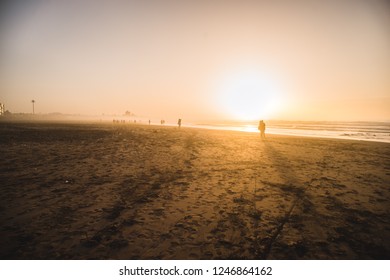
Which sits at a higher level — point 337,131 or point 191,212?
point 337,131

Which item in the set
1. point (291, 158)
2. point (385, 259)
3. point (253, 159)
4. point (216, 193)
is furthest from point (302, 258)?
point (291, 158)

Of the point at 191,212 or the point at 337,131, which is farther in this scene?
the point at 337,131

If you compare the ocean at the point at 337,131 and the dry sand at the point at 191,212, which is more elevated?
the ocean at the point at 337,131

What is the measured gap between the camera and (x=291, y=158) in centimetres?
1323

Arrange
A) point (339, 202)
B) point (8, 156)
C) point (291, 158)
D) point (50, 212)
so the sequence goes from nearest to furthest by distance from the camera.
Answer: point (50, 212) < point (339, 202) < point (8, 156) < point (291, 158)

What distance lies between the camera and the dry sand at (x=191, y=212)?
410 centimetres

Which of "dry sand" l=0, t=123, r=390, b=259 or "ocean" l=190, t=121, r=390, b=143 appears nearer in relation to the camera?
"dry sand" l=0, t=123, r=390, b=259

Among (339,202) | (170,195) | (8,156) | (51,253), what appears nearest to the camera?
(51,253)

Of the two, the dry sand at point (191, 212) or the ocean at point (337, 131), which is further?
the ocean at point (337, 131)

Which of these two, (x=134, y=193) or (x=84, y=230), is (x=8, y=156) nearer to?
(x=134, y=193)

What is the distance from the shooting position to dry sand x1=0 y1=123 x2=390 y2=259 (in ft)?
13.4

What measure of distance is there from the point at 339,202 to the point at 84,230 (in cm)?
720

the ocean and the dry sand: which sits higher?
the ocean

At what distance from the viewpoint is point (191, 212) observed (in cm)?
573
